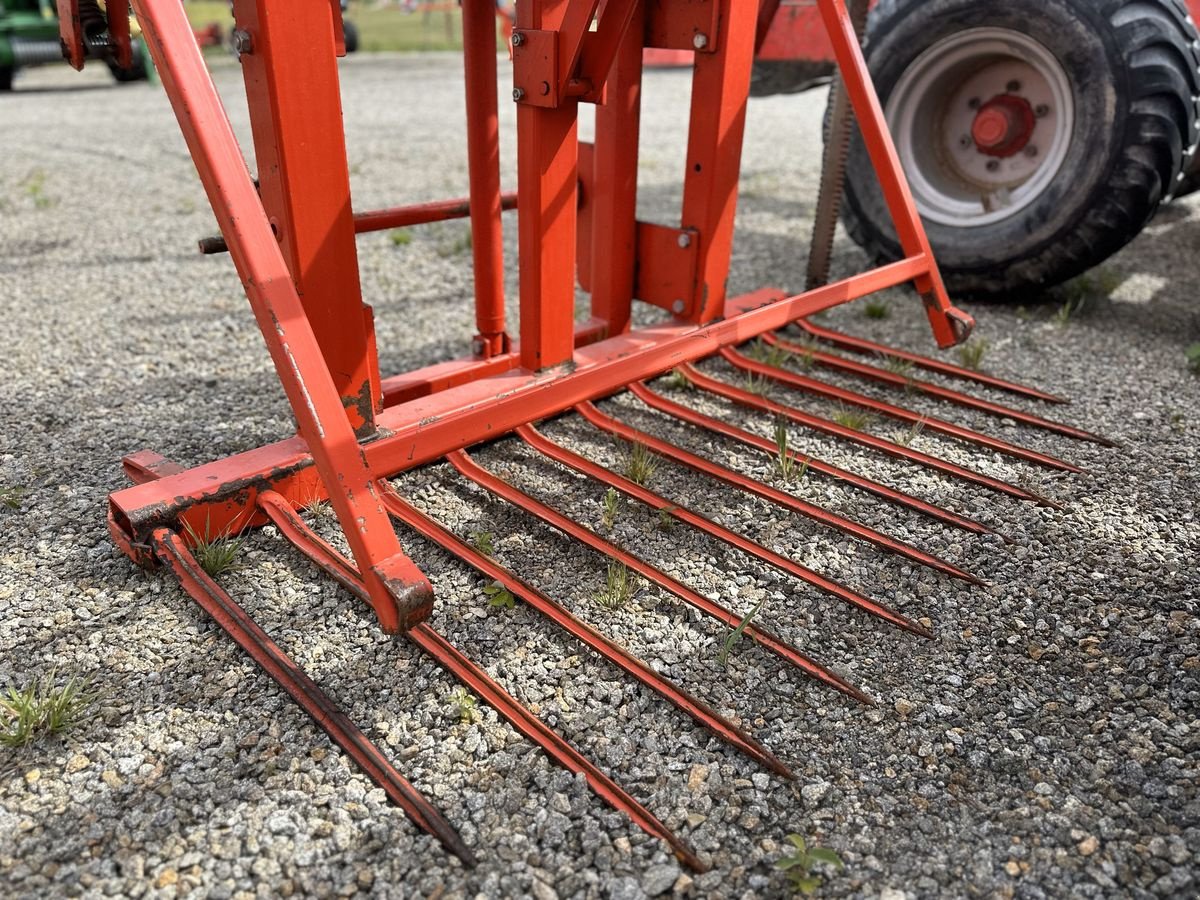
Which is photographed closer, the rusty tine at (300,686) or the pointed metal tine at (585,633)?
the rusty tine at (300,686)

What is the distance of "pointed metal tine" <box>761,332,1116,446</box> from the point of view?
2.85 meters

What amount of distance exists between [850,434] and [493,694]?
56.6 inches

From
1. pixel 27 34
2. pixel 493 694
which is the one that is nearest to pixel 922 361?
pixel 493 694

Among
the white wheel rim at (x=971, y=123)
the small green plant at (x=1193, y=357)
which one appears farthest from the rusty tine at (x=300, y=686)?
the white wheel rim at (x=971, y=123)

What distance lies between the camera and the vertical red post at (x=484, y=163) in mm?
2531

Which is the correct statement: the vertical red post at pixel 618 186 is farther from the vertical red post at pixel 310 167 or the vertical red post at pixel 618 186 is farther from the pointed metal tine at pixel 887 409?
the vertical red post at pixel 310 167

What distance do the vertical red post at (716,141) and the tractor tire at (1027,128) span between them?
1209 millimetres

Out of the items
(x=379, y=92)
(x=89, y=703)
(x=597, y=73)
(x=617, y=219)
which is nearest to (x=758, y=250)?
(x=617, y=219)

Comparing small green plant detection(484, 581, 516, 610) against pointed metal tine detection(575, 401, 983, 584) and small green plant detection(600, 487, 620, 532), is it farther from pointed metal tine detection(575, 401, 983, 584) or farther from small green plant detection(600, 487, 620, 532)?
pointed metal tine detection(575, 401, 983, 584)

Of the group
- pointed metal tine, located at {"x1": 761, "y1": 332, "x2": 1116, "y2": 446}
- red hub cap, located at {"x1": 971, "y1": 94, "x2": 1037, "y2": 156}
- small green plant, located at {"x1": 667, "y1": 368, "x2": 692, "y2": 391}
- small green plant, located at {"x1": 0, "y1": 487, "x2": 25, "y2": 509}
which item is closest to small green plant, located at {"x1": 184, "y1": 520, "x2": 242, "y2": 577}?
small green plant, located at {"x1": 0, "y1": 487, "x2": 25, "y2": 509}

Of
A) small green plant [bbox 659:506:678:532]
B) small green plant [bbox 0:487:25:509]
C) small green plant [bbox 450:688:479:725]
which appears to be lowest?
small green plant [bbox 0:487:25:509]

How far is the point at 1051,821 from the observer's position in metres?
1.56

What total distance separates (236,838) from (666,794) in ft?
2.30

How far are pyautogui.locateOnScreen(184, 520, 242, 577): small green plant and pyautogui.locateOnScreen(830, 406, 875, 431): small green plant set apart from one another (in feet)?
5.66
